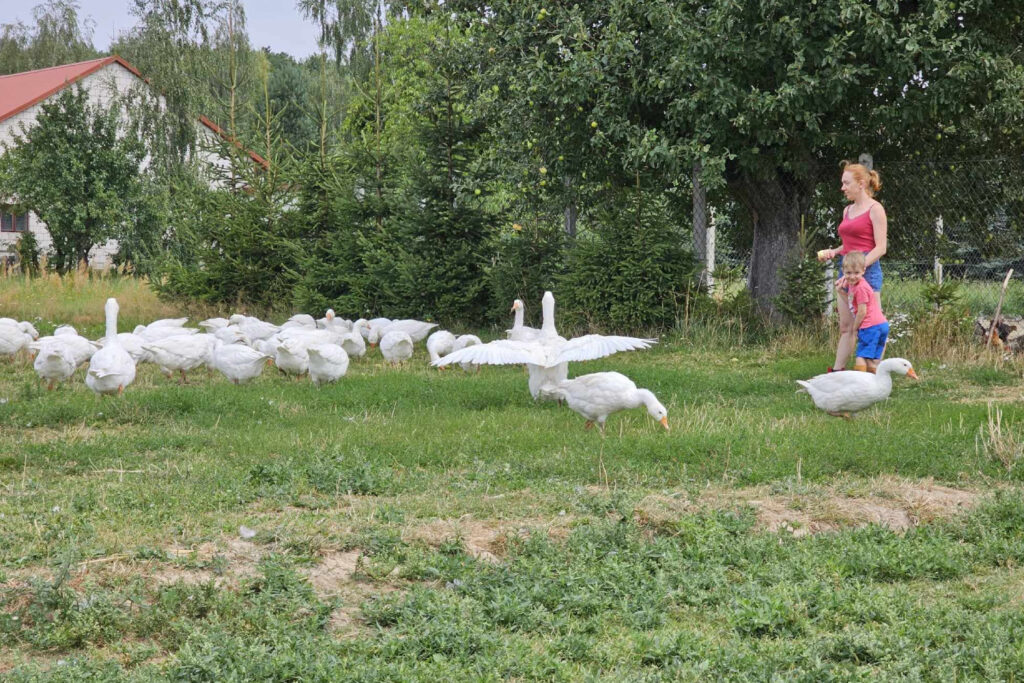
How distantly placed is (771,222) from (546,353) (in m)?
7.00

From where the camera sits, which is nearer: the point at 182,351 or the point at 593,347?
the point at 593,347

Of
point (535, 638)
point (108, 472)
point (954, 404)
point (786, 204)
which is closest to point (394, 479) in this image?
point (108, 472)

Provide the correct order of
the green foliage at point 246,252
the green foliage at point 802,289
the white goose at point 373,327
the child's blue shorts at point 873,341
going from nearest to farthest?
the child's blue shorts at point 873,341 → the green foliage at point 802,289 → the white goose at point 373,327 → the green foliage at point 246,252

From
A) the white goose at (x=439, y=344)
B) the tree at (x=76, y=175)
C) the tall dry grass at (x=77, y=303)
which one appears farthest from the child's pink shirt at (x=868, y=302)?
the tree at (x=76, y=175)

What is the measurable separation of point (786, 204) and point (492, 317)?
4914 mm

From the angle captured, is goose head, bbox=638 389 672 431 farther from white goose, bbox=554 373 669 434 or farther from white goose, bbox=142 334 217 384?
white goose, bbox=142 334 217 384

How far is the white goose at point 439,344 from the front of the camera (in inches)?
556

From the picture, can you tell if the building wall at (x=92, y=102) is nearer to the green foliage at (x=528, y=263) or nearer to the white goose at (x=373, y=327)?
the white goose at (x=373, y=327)

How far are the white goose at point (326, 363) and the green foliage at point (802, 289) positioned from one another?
20.3 ft

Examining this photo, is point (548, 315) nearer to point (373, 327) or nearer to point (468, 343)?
point (468, 343)

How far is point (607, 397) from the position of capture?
29.4 feet

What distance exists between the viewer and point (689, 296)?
15438mm

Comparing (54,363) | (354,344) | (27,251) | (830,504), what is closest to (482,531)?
(830,504)

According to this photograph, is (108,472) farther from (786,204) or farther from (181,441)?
(786,204)
